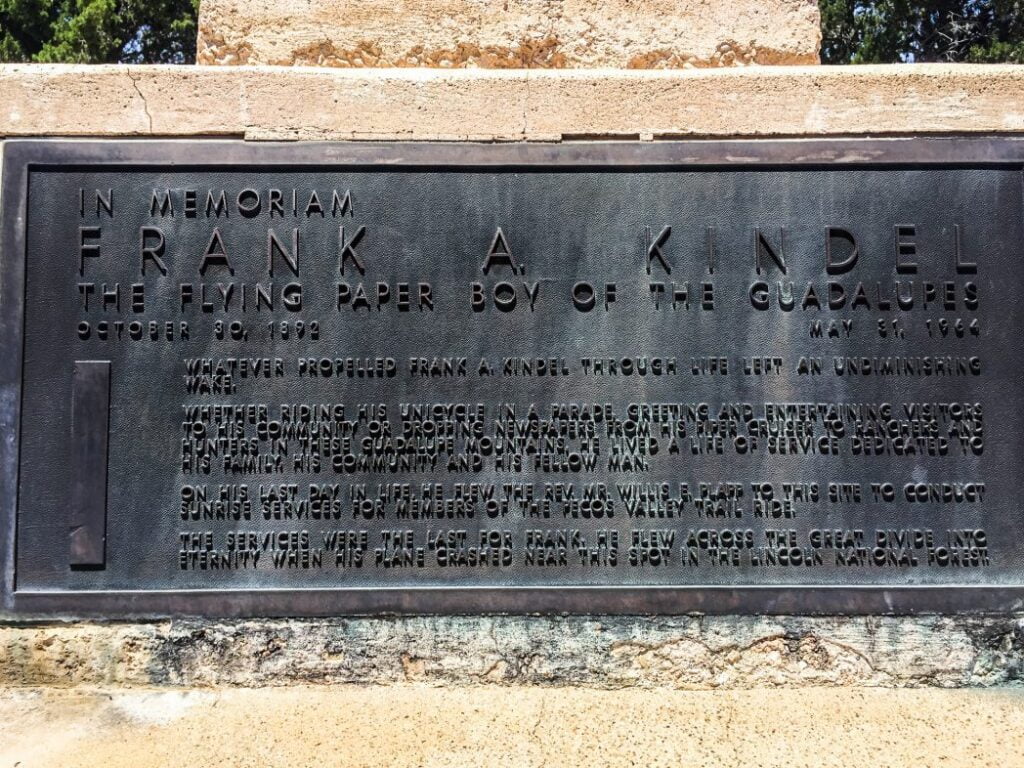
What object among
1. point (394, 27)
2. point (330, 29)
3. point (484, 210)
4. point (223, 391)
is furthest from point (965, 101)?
point (223, 391)

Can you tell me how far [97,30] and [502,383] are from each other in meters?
18.1

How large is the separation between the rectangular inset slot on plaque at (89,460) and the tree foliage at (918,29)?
16.6 m

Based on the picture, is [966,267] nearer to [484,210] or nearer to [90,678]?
[484,210]

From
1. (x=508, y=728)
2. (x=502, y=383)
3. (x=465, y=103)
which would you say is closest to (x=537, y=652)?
(x=508, y=728)

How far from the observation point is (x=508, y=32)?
4684mm

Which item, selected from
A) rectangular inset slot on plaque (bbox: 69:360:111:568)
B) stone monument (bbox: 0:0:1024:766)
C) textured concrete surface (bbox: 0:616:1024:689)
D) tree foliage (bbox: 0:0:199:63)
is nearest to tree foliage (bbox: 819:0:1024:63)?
tree foliage (bbox: 0:0:199:63)

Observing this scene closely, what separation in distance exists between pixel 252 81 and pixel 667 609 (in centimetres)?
326

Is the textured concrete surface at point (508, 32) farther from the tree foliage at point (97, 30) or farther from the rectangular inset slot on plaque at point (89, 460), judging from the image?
the tree foliage at point (97, 30)

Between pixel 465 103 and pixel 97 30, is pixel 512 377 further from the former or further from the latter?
pixel 97 30

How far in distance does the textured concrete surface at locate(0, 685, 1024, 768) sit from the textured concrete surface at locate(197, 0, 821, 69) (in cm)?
315

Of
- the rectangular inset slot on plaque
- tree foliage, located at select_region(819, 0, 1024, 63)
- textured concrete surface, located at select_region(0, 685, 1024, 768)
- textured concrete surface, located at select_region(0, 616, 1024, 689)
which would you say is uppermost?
tree foliage, located at select_region(819, 0, 1024, 63)

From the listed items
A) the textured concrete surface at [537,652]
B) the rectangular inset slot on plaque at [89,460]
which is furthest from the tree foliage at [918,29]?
the rectangular inset slot on plaque at [89,460]

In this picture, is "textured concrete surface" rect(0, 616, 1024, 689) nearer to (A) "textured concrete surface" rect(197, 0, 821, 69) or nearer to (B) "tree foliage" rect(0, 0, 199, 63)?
(A) "textured concrete surface" rect(197, 0, 821, 69)

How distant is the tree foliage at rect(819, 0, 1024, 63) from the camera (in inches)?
660
